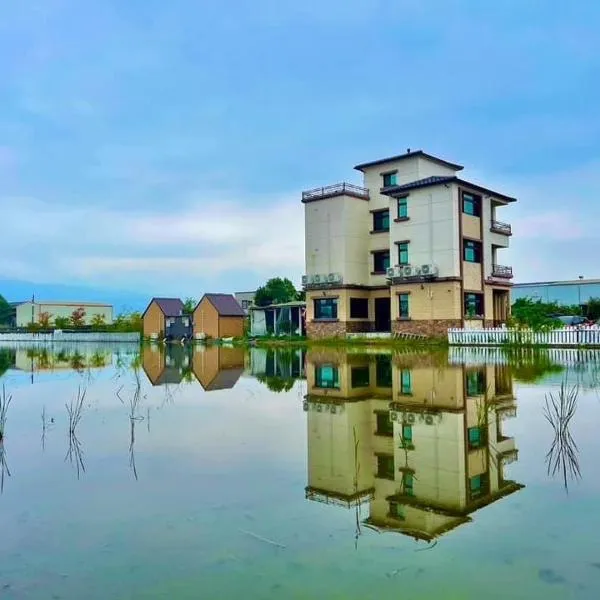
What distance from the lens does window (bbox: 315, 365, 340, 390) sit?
14580mm

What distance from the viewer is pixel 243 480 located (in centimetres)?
598

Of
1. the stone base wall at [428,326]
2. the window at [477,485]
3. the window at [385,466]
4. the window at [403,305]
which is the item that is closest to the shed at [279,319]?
the window at [403,305]

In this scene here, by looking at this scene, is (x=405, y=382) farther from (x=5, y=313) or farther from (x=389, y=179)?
(x=5, y=313)

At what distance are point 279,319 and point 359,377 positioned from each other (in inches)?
1325

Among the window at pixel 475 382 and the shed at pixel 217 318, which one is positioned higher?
the shed at pixel 217 318

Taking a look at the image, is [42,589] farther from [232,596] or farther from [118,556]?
[232,596]

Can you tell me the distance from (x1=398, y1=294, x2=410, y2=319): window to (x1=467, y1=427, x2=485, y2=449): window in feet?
89.3

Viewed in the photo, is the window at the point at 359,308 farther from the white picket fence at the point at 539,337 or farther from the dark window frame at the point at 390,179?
the white picket fence at the point at 539,337

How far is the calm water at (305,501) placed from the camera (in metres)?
3.71

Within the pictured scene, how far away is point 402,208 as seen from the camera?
3609 cm

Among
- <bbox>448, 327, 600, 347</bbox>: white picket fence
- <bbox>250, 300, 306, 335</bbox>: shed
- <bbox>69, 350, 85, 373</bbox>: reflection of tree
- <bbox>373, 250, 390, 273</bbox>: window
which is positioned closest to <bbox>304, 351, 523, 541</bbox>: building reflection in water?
<bbox>69, 350, 85, 373</bbox>: reflection of tree

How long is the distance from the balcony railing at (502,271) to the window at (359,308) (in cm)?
841

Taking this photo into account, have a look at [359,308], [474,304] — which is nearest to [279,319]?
[359,308]

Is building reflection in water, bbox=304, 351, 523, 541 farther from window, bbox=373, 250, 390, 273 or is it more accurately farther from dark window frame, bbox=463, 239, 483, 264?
window, bbox=373, 250, 390, 273
